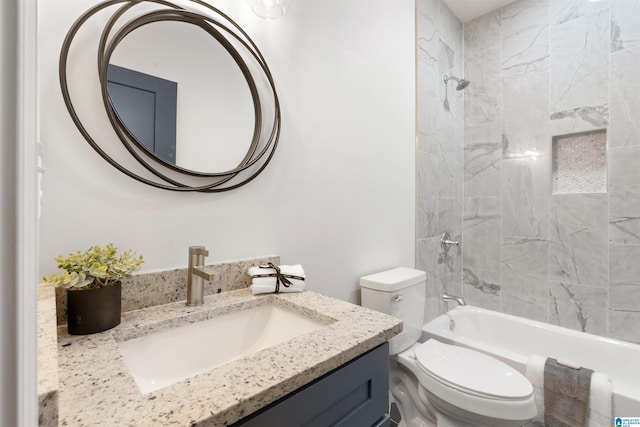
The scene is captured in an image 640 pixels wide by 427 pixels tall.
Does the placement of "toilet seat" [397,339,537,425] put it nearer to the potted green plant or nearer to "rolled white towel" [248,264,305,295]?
"rolled white towel" [248,264,305,295]

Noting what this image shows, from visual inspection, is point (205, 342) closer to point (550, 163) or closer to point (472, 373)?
point (472, 373)

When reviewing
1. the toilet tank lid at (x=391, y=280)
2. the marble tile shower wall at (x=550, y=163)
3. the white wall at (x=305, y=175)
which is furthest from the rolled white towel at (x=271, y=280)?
the marble tile shower wall at (x=550, y=163)

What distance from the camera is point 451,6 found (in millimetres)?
2295

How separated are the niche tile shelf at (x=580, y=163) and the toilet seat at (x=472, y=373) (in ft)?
4.71

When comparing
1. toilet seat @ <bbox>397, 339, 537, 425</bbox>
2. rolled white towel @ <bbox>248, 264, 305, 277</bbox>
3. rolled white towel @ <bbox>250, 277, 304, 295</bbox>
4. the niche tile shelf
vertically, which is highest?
the niche tile shelf

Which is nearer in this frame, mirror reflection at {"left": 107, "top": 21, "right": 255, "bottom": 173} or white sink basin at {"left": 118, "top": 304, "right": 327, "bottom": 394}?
white sink basin at {"left": 118, "top": 304, "right": 327, "bottom": 394}

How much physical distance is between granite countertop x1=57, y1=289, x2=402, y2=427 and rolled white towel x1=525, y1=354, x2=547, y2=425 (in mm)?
1130

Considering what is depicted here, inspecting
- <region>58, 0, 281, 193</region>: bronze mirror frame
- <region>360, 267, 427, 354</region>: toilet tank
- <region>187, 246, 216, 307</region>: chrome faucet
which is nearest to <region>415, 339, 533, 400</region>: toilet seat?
<region>360, 267, 427, 354</region>: toilet tank

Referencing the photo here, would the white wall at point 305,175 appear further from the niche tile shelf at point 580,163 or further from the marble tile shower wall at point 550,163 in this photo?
the niche tile shelf at point 580,163

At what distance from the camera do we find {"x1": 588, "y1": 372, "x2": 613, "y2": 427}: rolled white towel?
49.6 inches

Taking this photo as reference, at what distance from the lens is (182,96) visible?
3.18 feet

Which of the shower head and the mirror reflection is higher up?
the shower head

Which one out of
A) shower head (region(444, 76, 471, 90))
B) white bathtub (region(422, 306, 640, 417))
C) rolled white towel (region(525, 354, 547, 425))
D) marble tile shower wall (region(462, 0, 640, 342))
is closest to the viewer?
rolled white towel (region(525, 354, 547, 425))

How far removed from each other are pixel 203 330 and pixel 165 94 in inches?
29.5
